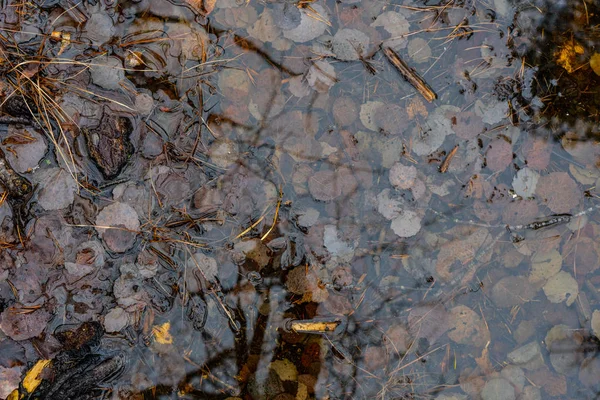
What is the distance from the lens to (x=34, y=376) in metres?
2.81

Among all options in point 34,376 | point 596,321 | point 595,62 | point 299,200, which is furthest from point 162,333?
point 595,62

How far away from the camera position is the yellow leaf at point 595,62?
9.92ft

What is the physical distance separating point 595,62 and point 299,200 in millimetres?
2360

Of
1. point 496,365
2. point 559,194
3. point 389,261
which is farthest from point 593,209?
point 389,261

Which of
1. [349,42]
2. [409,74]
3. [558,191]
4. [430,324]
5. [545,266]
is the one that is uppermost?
[349,42]

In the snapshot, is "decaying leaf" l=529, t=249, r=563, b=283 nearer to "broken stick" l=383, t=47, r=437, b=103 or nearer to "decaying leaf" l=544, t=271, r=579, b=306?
"decaying leaf" l=544, t=271, r=579, b=306

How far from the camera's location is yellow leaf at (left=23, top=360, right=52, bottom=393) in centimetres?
281

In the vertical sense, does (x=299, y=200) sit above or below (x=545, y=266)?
above

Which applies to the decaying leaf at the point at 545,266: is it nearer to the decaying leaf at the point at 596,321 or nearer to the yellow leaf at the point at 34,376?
the decaying leaf at the point at 596,321

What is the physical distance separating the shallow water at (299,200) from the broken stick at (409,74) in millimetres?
28

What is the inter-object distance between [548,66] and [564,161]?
70 centimetres

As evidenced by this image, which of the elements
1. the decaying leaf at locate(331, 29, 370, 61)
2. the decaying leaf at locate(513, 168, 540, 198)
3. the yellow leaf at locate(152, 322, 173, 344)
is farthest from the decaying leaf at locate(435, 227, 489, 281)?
the yellow leaf at locate(152, 322, 173, 344)

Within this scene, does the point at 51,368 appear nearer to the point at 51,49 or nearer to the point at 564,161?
the point at 51,49

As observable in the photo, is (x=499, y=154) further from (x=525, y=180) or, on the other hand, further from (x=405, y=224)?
(x=405, y=224)
